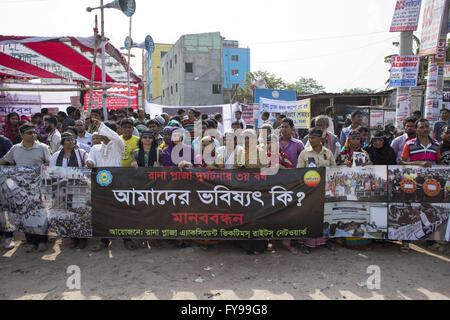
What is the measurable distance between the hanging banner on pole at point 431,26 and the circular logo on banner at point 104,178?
8228 mm

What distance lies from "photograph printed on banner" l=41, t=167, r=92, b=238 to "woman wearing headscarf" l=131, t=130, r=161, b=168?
72 centimetres

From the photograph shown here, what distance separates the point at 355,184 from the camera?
439cm

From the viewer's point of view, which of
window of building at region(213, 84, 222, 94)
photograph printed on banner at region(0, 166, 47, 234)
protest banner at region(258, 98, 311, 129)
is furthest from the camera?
window of building at region(213, 84, 222, 94)

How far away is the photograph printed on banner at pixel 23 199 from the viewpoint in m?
4.59

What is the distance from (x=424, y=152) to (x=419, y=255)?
1475 millimetres

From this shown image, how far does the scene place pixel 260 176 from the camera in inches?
172

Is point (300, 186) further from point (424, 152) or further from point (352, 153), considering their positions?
point (424, 152)

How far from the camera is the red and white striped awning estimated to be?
6.87m

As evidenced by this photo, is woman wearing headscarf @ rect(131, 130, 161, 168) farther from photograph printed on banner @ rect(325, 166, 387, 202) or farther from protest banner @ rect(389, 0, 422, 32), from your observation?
protest banner @ rect(389, 0, 422, 32)

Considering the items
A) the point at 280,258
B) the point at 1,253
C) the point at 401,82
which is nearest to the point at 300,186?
the point at 280,258

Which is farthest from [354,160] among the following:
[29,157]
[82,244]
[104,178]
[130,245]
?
[29,157]

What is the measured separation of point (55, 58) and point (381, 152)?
9.59m

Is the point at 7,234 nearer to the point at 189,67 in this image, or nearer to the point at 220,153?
the point at 220,153

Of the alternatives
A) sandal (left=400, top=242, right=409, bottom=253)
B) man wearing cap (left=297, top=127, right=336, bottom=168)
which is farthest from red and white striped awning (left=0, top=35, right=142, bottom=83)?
sandal (left=400, top=242, right=409, bottom=253)
